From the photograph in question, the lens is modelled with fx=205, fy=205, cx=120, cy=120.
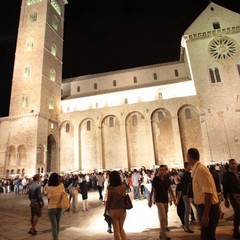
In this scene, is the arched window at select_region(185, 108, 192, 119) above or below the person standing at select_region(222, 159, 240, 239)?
above

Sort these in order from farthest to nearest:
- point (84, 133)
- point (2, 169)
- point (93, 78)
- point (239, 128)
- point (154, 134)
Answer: point (93, 78) → point (84, 133) → point (154, 134) → point (2, 169) → point (239, 128)

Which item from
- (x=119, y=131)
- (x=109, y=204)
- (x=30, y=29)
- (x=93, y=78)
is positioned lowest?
(x=109, y=204)

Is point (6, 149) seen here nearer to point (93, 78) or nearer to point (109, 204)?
point (93, 78)

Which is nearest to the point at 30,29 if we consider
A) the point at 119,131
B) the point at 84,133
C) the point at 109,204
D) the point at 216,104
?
the point at 84,133

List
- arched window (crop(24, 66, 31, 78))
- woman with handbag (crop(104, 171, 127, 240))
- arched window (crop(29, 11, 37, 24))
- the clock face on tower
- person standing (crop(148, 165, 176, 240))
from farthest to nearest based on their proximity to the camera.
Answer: arched window (crop(29, 11, 37, 24)) → arched window (crop(24, 66, 31, 78)) → the clock face on tower → person standing (crop(148, 165, 176, 240)) → woman with handbag (crop(104, 171, 127, 240))

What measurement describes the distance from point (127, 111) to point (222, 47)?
52.3 ft

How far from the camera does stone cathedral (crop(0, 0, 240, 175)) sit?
2636 centimetres

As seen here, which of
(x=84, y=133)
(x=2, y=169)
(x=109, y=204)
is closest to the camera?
(x=109, y=204)

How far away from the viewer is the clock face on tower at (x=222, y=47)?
92.7 ft

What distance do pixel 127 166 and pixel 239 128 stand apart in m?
14.7

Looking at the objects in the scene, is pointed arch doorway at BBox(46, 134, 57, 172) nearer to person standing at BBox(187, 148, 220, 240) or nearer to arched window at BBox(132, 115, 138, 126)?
arched window at BBox(132, 115, 138, 126)

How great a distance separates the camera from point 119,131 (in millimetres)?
30297

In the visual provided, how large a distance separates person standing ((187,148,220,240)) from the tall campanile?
25163 millimetres

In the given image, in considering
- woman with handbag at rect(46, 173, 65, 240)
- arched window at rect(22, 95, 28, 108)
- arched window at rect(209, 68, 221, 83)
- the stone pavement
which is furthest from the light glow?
woman with handbag at rect(46, 173, 65, 240)
